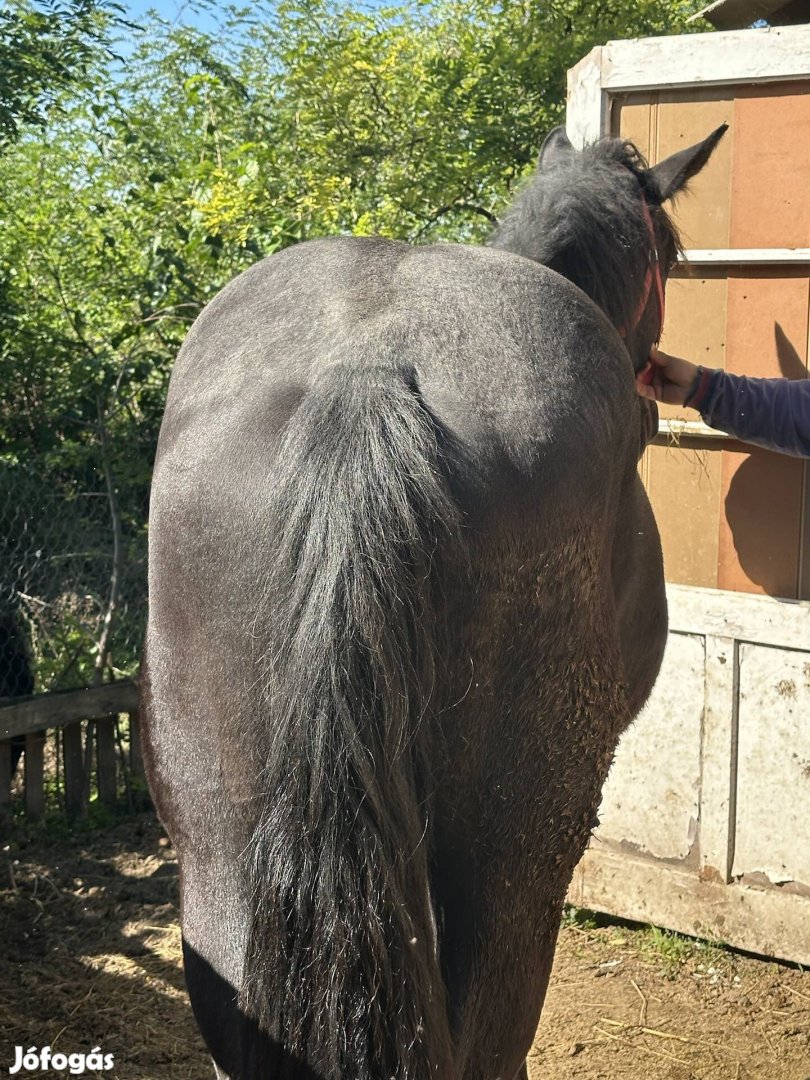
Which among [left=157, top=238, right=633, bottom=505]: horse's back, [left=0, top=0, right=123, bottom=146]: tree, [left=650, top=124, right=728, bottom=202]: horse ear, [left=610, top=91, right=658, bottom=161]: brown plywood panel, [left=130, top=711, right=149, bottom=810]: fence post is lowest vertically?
[left=130, top=711, right=149, bottom=810]: fence post

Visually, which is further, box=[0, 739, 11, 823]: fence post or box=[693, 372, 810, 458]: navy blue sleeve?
box=[0, 739, 11, 823]: fence post

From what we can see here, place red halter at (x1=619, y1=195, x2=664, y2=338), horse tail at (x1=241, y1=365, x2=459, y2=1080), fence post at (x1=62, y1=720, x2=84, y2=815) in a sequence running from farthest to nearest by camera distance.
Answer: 1. fence post at (x1=62, y1=720, x2=84, y2=815)
2. red halter at (x1=619, y1=195, x2=664, y2=338)
3. horse tail at (x1=241, y1=365, x2=459, y2=1080)

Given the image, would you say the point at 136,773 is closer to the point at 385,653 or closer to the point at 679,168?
the point at 679,168

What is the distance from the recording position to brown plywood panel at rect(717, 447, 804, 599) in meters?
3.62

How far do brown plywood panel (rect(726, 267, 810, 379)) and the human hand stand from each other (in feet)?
2.24

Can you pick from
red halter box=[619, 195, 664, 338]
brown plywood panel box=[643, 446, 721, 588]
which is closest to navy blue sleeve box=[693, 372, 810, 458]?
red halter box=[619, 195, 664, 338]

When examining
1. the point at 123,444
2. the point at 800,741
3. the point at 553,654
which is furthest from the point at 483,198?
the point at 553,654

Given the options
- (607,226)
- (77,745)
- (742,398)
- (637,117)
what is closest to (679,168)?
(607,226)

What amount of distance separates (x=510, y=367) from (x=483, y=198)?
589cm

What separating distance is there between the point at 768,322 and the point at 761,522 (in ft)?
2.24

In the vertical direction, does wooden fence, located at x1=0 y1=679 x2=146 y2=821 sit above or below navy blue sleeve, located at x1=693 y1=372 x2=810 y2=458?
below

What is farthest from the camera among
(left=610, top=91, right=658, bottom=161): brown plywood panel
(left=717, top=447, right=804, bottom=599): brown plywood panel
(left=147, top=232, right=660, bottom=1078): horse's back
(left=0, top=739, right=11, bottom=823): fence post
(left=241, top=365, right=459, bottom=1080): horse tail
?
(left=0, top=739, right=11, bottom=823): fence post

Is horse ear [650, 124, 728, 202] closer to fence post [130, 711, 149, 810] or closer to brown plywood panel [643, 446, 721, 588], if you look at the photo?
brown plywood panel [643, 446, 721, 588]

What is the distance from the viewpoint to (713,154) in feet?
12.1
